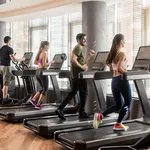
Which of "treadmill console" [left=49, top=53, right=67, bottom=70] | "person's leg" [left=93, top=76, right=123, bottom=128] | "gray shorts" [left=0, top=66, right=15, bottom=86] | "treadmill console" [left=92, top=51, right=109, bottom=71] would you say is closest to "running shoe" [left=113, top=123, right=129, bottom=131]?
"person's leg" [left=93, top=76, right=123, bottom=128]

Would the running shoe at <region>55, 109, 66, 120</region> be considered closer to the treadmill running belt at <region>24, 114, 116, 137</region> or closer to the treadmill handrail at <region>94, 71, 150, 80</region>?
the treadmill running belt at <region>24, 114, 116, 137</region>

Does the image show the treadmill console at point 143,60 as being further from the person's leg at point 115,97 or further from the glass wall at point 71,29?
the glass wall at point 71,29

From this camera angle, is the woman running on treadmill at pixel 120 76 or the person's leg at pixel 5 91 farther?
the person's leg at pixel 5 91

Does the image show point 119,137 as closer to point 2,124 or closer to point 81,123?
point 81,123

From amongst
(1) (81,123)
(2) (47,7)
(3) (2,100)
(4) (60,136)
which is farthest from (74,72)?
(3) (2,100)

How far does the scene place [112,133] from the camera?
4.22 m

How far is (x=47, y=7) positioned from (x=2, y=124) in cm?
326

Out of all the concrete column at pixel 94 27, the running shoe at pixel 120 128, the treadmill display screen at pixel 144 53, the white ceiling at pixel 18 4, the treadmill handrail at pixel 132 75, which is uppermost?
the white ceiling at pixel 18 4

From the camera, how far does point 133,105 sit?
6.03m

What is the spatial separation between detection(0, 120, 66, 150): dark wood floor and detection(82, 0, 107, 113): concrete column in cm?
200

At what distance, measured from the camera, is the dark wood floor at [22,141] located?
427cm

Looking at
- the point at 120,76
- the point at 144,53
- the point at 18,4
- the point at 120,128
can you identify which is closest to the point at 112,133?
the point at 120,128

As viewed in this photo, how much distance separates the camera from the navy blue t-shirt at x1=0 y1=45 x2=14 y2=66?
7.58 metres

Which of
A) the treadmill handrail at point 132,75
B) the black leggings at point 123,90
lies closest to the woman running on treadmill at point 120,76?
the black leggings at point 123,90
